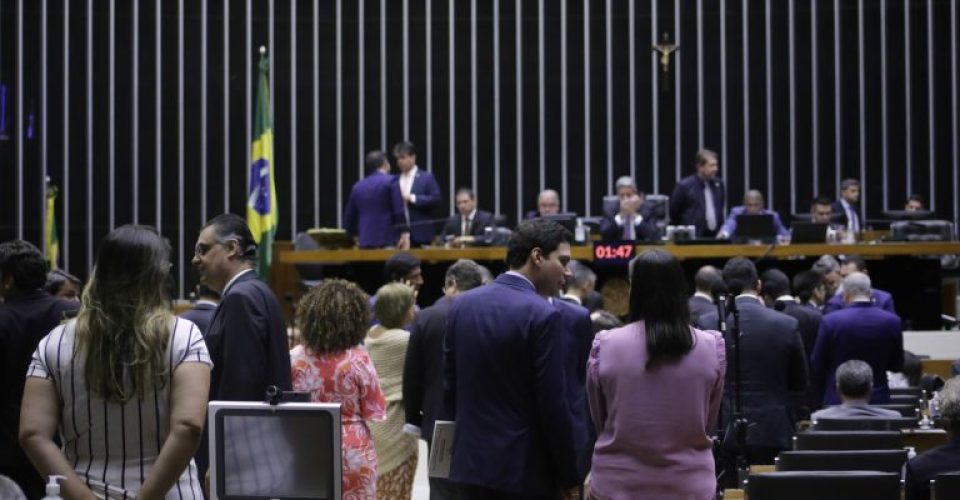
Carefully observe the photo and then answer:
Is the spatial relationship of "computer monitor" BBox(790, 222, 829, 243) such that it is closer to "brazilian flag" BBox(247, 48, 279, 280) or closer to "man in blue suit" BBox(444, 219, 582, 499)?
"brazilian flag" BBox(247, 48, 279, 280)

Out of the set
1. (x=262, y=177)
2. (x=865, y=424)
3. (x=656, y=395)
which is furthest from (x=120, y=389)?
(x=262, y=177)

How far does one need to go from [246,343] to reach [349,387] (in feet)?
3.43

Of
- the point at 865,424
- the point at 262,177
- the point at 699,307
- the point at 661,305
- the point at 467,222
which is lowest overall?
the point at 865,424

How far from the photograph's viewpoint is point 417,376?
6.51 metres

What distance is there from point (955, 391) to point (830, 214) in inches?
381

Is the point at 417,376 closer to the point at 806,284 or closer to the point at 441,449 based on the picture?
the point at 441,449

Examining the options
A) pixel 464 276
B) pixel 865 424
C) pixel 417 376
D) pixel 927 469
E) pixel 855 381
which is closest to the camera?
pixel 927 469

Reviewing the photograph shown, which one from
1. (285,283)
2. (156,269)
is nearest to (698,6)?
(285,283)

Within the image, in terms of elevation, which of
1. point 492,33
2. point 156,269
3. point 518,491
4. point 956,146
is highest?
point 492,33

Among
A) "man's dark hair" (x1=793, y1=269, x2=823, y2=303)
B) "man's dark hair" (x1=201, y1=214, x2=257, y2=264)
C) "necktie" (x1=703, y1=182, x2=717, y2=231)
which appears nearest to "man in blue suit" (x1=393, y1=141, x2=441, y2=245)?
"necktie" (x1=703, y1=182, x2=717, y2=231)

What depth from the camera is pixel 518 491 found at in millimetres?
4852

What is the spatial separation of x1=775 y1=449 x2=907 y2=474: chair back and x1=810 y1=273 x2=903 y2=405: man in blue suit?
3482 millimetres

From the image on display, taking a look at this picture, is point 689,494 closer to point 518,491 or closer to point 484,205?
point 518,491

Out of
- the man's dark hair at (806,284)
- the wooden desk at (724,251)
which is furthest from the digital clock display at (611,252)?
the man's dark hair at (806,284)
